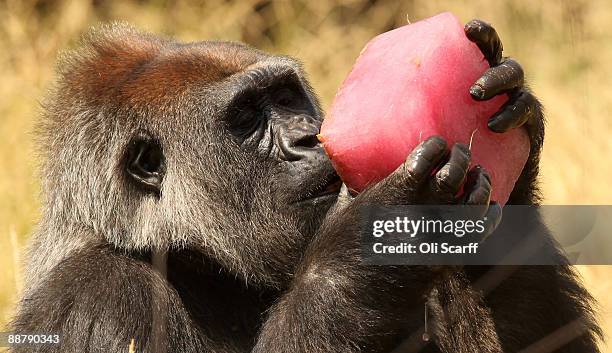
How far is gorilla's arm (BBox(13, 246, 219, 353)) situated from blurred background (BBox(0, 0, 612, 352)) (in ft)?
11.7

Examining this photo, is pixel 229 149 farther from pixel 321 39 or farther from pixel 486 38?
pixel 321 39

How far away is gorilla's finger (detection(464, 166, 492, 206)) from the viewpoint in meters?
3.27

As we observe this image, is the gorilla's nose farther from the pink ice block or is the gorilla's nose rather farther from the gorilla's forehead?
the pink ice block

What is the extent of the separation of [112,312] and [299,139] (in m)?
0.99

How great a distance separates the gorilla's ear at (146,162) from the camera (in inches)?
166

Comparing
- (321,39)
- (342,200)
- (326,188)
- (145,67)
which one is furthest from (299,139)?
(321,39)

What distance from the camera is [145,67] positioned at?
14.5ft

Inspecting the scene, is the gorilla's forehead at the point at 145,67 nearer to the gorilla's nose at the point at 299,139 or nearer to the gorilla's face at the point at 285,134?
the gorilla's face at the point at 285,134

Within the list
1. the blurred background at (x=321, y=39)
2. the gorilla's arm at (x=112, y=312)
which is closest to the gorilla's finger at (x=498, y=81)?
the gorilla's arm at (x=112, y=312)

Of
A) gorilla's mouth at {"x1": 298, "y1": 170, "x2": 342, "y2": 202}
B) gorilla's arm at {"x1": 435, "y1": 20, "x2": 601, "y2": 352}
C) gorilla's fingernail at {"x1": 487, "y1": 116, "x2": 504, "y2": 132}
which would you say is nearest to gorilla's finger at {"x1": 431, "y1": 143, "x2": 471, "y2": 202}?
gorilla's fingernail at {"x1": 487, "y1": 116, "x2": 504, "y2": 132}

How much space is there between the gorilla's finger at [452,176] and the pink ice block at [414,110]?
0.19 metres

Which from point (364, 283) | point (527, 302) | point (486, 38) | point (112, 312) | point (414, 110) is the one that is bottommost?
point (112, 312)

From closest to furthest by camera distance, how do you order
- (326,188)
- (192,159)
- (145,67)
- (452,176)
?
(452,176)
(326,188)
(192,159)
(145,67)

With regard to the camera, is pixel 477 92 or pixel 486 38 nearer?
pixel 477 92
